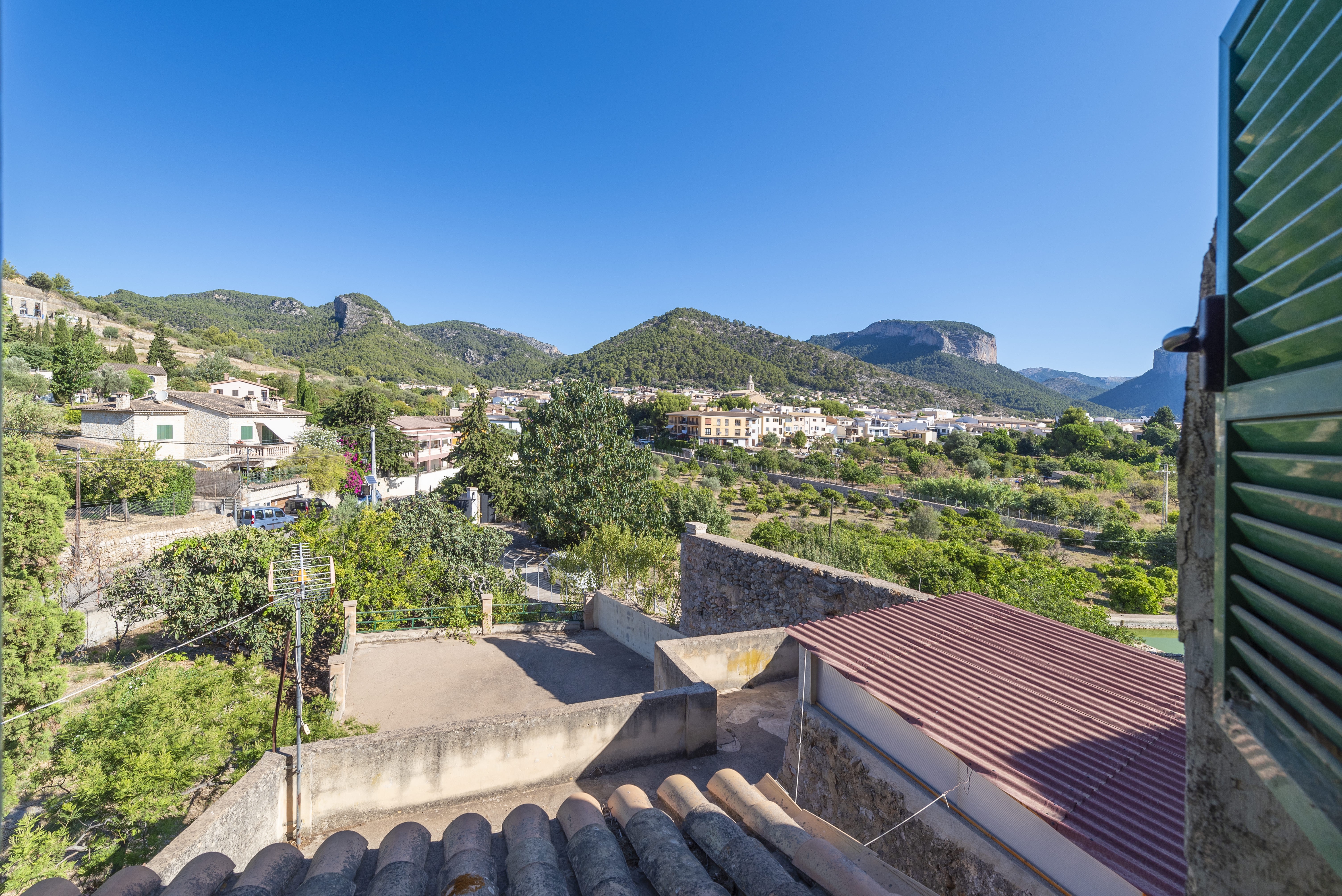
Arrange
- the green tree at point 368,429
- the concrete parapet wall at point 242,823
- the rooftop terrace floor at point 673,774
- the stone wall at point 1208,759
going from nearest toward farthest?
the stone wall at point 1208,759 < the concrete parapet wall at point 242,823 < the rooftop terrace floor at point 673,774 < the green tree at point 368,429

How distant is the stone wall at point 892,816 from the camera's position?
396cm

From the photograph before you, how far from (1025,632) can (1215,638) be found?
5.17 m

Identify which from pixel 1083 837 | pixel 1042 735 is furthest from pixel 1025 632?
pixel 1083 837

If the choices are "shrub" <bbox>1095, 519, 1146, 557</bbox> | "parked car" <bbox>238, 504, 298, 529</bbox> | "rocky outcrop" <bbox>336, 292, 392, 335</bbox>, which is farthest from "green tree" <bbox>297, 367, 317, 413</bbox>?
"rocky outcrop" <bbox>336, 292, 392, 335</bbox>

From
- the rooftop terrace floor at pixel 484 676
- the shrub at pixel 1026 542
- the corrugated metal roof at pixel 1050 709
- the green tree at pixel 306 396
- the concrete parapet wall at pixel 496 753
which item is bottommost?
A: the shrub at pixel 1026 542

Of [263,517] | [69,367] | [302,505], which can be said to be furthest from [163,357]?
[263,517]

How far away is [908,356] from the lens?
185 meters

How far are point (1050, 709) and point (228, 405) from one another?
1683 inches

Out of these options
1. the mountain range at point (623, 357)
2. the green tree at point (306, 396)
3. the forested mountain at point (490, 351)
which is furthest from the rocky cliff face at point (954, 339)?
the green tree at point (306, 396)

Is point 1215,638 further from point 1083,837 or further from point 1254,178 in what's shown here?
point 1083,837

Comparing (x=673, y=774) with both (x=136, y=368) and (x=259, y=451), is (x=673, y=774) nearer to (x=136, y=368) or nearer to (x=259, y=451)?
(x=259, y=451)

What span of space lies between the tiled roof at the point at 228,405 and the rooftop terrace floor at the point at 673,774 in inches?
1434

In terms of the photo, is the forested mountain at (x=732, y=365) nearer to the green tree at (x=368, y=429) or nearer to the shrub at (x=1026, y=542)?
the green tree at (x=368, y=429)

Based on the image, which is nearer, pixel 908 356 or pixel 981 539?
pixel 981 539
